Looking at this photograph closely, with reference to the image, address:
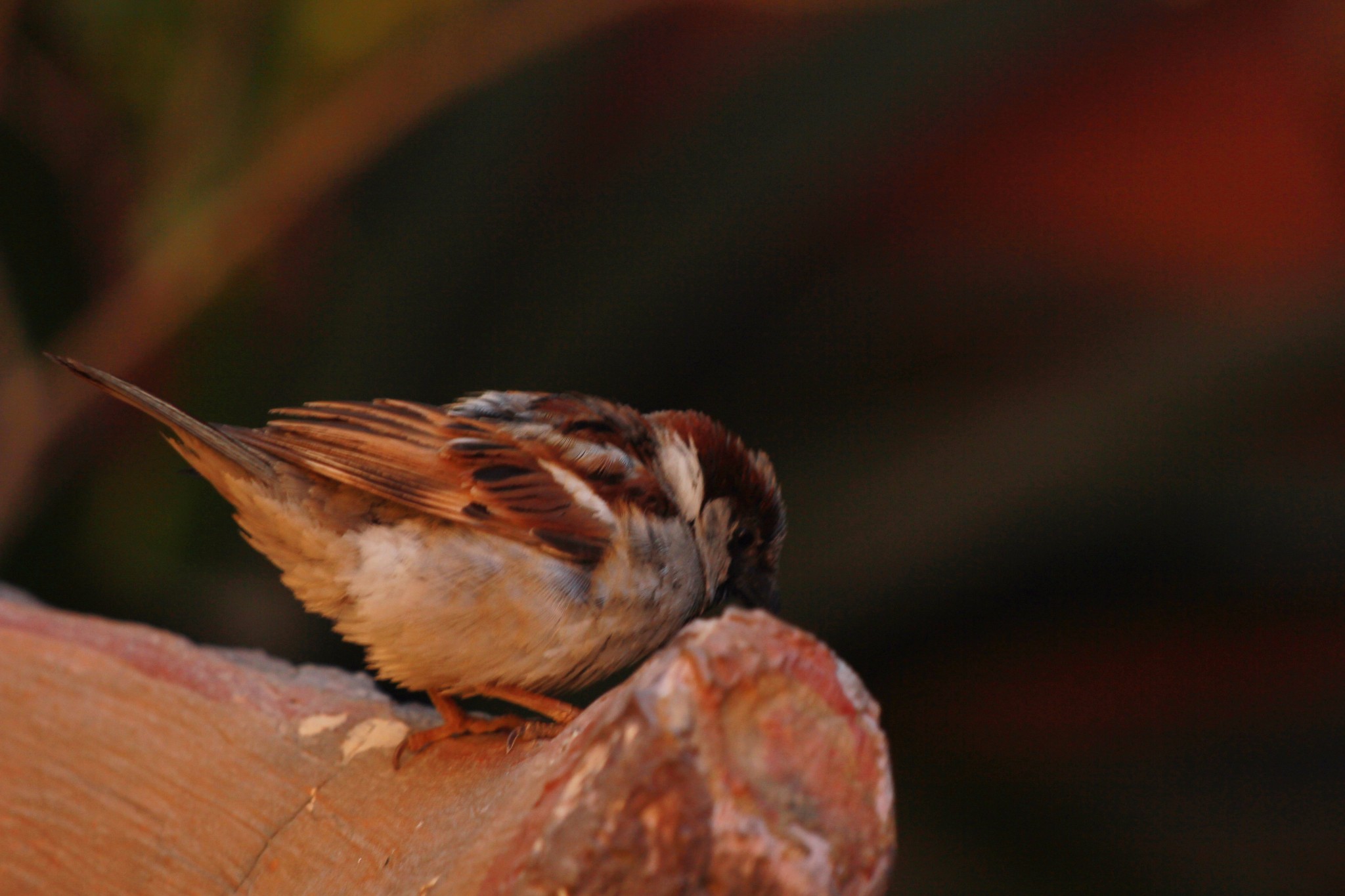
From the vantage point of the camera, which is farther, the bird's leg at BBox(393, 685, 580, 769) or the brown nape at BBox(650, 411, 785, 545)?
the brown nape at BBox(650, 411, 785, 545)

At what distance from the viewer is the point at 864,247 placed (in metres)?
2.44

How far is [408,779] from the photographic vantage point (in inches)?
41.4

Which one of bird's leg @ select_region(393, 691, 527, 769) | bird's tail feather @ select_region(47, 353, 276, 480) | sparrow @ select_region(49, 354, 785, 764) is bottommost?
bird's leg @ select_region(393, 691, 527, 769)

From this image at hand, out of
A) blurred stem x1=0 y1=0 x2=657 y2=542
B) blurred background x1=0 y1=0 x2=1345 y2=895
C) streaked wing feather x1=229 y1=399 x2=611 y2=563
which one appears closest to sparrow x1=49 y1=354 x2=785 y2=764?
streaked wing feather x1=229 y1=399 x2=611 y2=563

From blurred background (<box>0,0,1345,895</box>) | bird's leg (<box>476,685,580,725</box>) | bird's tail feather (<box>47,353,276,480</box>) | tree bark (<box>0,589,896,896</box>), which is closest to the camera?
tree bark (<box>0,589,896,896</box>)

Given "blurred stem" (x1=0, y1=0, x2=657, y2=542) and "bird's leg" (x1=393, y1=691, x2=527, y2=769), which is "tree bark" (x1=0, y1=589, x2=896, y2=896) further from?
"blurred stem" (x1=0, y1=0, x2=657, y2=542)

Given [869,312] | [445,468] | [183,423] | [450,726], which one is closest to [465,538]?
[445,468]

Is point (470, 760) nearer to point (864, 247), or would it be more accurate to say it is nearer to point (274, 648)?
point (274, 648)

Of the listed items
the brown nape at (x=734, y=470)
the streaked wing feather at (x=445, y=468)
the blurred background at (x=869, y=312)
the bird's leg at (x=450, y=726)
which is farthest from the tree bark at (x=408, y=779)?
the blurred background at (x=869, y=312)

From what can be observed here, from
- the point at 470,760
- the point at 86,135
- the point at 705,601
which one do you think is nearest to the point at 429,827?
the point at 470,760

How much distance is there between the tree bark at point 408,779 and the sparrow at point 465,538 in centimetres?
9

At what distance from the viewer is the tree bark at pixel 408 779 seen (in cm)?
67

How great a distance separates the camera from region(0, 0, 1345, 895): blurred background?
6.66 ft

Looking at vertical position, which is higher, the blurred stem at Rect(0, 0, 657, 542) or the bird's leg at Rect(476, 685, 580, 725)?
the blurred stem at Rect(0, 0, 657, 542)
